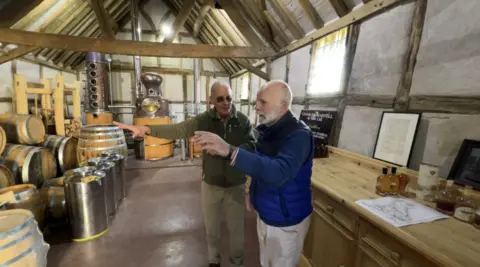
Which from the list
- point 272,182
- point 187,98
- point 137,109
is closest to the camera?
point 272,182

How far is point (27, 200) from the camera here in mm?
2035

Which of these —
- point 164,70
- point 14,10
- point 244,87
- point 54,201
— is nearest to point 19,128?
point 54,201

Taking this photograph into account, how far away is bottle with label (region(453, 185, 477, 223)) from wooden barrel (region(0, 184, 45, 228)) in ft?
10.5

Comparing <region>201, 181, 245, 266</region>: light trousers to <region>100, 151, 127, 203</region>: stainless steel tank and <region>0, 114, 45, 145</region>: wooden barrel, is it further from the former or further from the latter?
<region>0, 114, 45, 145</region>: wooden barrel

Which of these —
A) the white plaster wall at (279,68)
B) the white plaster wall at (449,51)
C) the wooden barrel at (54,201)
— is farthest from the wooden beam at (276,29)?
the wooden barrel at (54,201)

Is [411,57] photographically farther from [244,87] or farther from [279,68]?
[244,87]

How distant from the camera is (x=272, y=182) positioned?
0.95m

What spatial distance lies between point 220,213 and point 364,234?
3.54ft

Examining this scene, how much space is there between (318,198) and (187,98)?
27.6 ft

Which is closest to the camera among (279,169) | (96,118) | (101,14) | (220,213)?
(279,169)

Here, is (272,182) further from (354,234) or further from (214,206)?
(214,206)

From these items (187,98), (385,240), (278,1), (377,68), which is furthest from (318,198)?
(187,98)

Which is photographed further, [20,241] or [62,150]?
[62,150]

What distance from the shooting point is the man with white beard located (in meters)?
0.94
